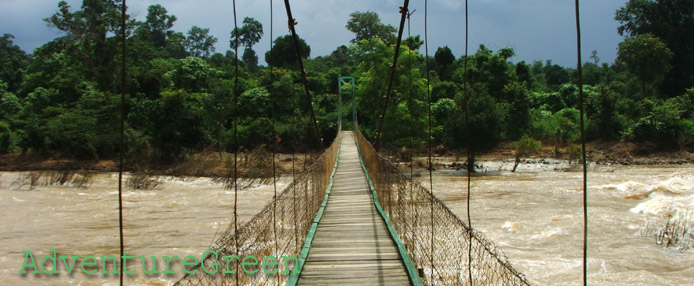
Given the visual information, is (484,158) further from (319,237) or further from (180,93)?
(319,237)

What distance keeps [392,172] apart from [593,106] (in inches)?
818

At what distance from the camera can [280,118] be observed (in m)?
24.2

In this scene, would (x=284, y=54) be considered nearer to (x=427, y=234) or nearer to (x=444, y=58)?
(x=444, y=58)

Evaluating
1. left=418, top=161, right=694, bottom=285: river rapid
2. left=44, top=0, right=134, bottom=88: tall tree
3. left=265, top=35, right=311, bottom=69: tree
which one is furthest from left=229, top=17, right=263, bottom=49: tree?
left=418, top=161, right=694, bottom=285: river rapid

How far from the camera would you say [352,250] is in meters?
5.00

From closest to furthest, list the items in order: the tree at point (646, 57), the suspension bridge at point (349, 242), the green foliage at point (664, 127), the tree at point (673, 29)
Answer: the suspension bridge at point (349, 242) < the green foliage at point (664, 127) < the tree at point (646, 57) < the tree at point (673, 29)

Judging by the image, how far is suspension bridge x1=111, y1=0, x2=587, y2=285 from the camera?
11.9 feet

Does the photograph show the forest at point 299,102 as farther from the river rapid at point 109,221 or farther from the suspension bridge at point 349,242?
the suspension bridge at point 349,242

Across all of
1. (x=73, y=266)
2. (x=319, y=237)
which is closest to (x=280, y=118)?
(x=73, y=266)

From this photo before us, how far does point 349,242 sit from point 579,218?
6.97 metres

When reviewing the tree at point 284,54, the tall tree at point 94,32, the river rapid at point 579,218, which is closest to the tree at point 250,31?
the tree at point 284,54

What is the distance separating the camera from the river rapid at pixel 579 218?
7043 millimetres

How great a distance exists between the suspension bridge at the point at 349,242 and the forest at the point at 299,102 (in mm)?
7425

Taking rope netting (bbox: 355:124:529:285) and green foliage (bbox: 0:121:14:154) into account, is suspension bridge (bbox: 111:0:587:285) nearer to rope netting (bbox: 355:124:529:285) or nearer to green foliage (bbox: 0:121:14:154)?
rope netting (bbox: 355:124:529:285)
